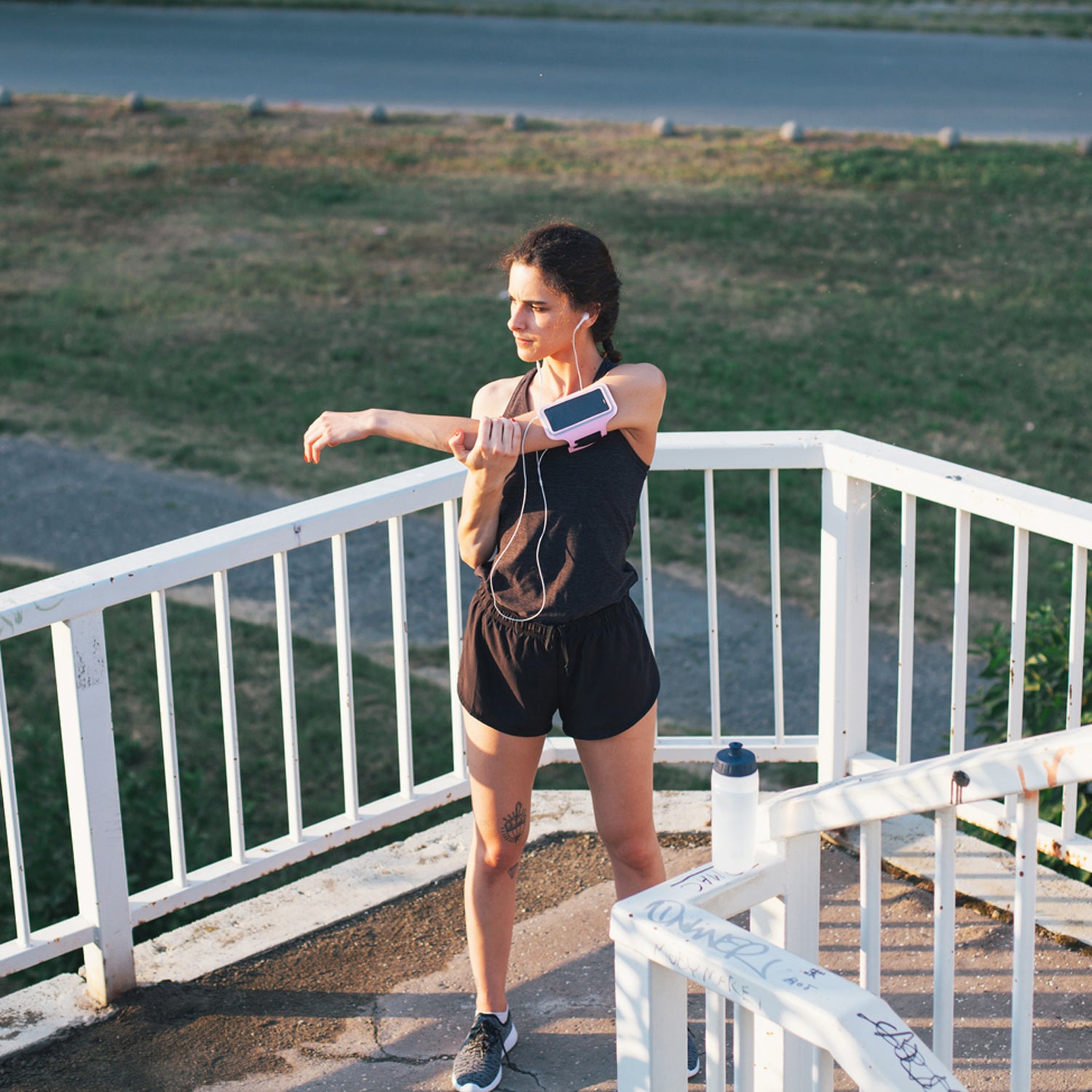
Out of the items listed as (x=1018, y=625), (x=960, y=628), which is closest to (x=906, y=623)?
(x=960, y=628)

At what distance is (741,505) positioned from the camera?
785 cm

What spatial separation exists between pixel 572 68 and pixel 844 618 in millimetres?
16980

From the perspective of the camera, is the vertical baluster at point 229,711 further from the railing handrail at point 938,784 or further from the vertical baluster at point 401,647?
the railing handrail at point 938,784

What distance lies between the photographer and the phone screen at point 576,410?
2674mm

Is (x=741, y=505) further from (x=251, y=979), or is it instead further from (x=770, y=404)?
(x=251, y=979)

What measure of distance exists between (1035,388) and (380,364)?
13.9 ft

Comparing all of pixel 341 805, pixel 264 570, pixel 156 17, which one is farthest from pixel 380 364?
pixel 156 17

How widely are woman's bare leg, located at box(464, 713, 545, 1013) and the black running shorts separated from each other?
2.4 inches

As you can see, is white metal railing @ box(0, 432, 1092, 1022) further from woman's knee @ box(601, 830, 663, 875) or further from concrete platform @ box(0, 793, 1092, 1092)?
woman's knee @ box(601, 830, 663, 875)

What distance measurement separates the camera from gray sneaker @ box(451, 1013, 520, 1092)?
311 centimetres

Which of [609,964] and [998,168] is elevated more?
[998,168]

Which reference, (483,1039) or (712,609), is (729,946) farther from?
(712,609)

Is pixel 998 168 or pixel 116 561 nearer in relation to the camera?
pixel 116 561

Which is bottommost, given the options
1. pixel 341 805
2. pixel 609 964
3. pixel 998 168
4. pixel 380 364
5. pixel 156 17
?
pixel 341 805
